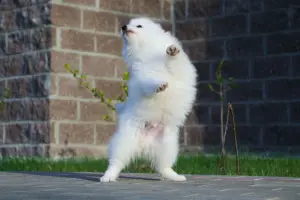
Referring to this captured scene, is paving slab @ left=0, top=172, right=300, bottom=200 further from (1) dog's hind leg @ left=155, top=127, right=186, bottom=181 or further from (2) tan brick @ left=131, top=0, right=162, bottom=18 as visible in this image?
(2) tan brick @ left=131, top=0, right=162, bottom=18

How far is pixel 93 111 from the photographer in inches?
348

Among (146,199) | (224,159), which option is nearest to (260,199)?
(146,199)

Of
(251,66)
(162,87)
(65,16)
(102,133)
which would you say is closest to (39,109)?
(102,133)

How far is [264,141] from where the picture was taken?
8.88 m

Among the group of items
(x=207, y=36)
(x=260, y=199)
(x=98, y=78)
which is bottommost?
(x=260, y=199)

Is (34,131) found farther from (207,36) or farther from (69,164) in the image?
(207,36)

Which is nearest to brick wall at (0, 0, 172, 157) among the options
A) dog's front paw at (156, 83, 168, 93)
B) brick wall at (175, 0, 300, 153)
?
brick wall at (175, 0, 300, 153)

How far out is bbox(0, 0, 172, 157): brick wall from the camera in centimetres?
847

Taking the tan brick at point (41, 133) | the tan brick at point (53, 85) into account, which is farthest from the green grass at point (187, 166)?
the tan brick at point (53, 85)

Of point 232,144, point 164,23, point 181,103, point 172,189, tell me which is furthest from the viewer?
point 164,23

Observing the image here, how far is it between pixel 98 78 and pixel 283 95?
94.7 inches

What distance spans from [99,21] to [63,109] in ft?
4.36

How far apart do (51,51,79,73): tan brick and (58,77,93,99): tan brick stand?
133 millimetres

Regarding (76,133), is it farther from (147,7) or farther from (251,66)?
(251,66)
